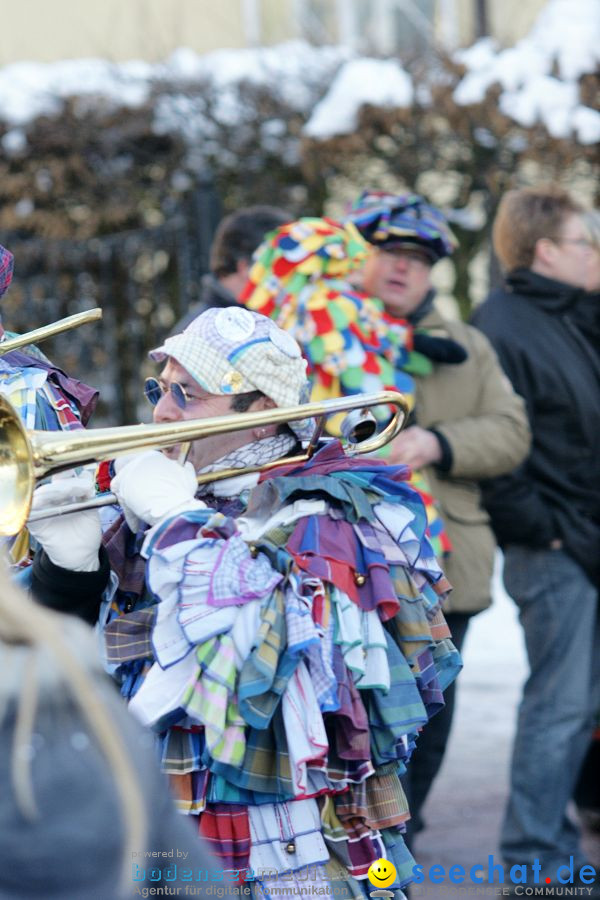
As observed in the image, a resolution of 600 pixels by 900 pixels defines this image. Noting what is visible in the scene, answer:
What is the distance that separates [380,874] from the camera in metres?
2.36

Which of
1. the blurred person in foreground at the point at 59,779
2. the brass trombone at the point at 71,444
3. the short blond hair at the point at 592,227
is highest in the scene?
the blurred person in foreground at the point at 59,779

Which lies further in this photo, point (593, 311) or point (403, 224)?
point (593, 311)

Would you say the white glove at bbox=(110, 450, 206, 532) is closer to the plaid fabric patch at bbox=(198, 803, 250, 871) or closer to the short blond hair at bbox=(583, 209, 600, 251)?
the plaid fabric patch at bbox=(198, 803, 250, 871)

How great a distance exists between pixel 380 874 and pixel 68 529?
0.79 m

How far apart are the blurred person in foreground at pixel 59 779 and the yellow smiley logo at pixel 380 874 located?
1.11 m

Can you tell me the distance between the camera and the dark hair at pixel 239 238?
455 centimetres

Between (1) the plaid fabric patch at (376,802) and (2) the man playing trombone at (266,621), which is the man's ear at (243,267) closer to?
(2) the man playing trombone at (266,621)

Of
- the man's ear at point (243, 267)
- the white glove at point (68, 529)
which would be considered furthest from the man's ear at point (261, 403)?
the man's ear at point (243, 267)

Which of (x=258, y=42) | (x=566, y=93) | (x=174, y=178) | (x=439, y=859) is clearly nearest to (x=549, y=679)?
(x=439, y=859)

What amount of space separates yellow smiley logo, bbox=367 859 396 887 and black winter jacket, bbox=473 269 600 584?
206 centimetres

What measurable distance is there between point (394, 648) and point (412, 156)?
4897 millimetres

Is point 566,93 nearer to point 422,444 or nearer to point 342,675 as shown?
point 422,444

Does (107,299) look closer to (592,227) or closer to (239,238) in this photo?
(239,238)

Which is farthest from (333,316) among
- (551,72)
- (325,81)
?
(325,81)
